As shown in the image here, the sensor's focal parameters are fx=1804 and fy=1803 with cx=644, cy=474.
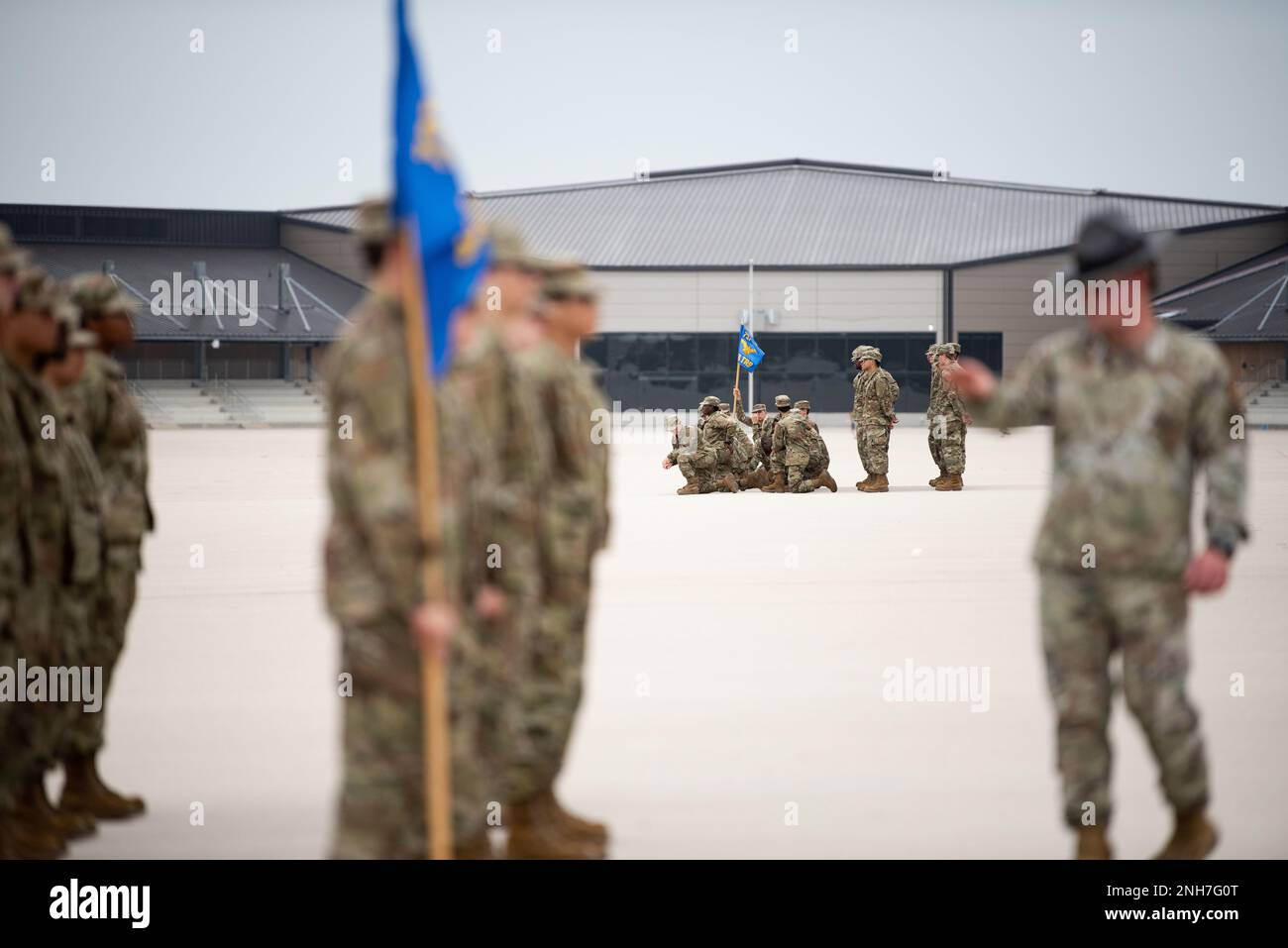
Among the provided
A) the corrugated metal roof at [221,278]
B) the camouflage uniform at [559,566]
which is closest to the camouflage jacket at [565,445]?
the camouflage uniform at [559,566]

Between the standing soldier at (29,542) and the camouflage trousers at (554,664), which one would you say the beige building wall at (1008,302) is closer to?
the camouflage trousers at (554,664)

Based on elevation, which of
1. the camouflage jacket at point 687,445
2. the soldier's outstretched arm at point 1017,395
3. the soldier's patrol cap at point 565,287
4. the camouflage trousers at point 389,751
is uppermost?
the soldier's patrol cap at point 565,287

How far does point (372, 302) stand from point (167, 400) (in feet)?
192

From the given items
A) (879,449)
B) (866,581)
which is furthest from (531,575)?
(879,449)

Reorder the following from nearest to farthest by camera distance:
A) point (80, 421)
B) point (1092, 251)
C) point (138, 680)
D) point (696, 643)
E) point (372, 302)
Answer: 1. point (372, 302)
2. point (1092, 251)
3. point (80, 421)
4. point (138, 680)
5. point (696, 643)

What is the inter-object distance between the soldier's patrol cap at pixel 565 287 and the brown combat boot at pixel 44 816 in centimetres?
273

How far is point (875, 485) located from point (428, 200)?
2075cm

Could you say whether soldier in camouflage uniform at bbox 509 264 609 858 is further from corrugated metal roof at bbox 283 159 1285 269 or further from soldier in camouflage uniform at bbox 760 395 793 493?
corrugated metal roof at bbox 283 159 1285 269

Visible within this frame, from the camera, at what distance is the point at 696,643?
11.5 meters

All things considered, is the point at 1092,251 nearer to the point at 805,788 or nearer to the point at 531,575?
the point at 531,575

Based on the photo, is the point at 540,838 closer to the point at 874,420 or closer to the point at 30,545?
the point at 30,545

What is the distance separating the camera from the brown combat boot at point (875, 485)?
25.3m

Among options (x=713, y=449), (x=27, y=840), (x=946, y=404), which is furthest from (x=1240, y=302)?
(x=27, y=840)
